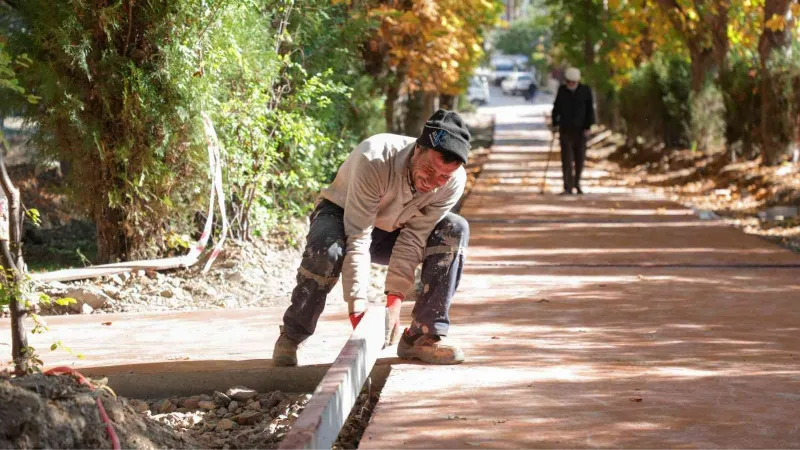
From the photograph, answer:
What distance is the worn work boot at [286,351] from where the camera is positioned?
607 cm

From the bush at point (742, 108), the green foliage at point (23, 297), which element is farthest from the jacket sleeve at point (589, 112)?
the green foliage at point (23, 297)

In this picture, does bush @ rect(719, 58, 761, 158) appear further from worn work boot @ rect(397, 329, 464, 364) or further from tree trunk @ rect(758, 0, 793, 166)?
worn work boot @ rect(397, 329, 464, 364)

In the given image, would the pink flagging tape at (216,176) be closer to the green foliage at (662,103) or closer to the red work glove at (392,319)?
the red work glove at (392,319)

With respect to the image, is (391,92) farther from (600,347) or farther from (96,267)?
(600,347)

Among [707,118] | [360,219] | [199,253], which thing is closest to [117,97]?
[199,253]

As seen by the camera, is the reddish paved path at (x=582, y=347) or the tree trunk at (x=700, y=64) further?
the tree trunk at (x=700, y=64)

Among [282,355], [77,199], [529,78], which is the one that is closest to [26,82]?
[77,199]

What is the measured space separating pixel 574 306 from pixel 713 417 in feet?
10.9

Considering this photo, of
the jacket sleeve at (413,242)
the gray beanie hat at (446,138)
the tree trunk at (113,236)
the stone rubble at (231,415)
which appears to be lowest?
the stone rubble at (231,415)

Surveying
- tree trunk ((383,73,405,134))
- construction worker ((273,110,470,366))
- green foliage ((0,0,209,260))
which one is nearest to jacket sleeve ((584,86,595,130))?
tree trunk ((383,73,405,134))

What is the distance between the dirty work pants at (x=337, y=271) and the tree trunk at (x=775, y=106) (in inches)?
559

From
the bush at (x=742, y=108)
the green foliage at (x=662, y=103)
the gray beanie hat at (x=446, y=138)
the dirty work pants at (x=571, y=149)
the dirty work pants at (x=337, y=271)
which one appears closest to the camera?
the gray beanie hat at (x=446, y=138)

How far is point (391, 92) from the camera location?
858 inches

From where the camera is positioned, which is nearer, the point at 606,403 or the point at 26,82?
the point at 606,403
